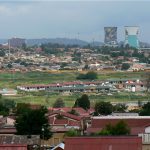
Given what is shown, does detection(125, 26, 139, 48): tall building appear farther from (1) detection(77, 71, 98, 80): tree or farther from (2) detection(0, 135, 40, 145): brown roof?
(2) detection(0, 135, 40, 145): brown roof

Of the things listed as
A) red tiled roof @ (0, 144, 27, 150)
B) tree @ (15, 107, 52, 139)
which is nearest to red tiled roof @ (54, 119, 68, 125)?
tree @ (15, 107, 52, 139)

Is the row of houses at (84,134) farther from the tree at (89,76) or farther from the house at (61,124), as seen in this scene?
the tree at (89,76)

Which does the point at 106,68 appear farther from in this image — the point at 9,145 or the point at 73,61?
the point at 9,145

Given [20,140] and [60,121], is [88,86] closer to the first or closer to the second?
[60,121]

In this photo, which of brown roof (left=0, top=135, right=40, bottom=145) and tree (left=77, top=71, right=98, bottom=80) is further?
tree (left=77, top=71, right=98, bottom=80)

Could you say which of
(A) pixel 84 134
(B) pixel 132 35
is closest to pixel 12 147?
(A) pixel 84 134

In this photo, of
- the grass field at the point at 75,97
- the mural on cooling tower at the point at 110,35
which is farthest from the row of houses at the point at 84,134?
the mural on cooling tower at the point at 110,35

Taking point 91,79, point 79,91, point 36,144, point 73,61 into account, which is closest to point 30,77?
point 91,79
